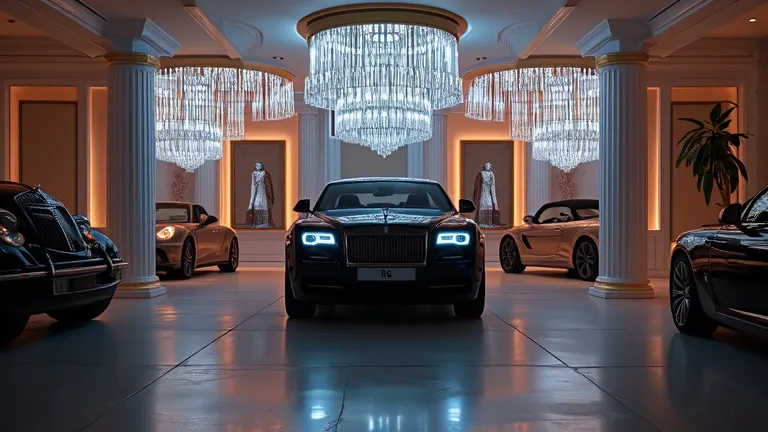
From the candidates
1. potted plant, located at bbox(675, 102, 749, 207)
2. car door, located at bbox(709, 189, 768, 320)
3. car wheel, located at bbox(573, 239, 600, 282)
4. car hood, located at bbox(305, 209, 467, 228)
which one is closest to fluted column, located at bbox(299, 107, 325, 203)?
car wheel, located at bbox(573, 239, 600, 282)

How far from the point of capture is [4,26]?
36.9ft

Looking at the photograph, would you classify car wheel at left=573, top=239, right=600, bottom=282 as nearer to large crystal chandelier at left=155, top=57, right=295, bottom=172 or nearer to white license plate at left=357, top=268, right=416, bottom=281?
large crystal chandelier at left=155, top=57, right=295, bottom=172

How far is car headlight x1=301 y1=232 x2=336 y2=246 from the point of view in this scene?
230 inches

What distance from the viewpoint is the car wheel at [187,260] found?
38.0 feet

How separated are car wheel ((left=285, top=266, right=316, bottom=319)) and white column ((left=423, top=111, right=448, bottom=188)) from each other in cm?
993

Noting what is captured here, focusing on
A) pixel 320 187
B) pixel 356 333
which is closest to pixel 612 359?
pixel 356 333

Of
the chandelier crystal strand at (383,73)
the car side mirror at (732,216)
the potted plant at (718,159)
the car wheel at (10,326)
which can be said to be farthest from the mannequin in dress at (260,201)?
the car side mirror at (732,216)

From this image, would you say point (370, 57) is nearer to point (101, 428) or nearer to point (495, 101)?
point (495, 101)

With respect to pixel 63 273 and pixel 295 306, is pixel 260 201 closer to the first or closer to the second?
pixel 295 306

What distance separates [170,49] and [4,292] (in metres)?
5.47

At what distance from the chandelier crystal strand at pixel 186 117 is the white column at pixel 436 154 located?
492 centimetres

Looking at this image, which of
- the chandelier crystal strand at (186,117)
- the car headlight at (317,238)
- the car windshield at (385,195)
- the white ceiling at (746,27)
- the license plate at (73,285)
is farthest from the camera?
the chandelier crystal strand at (186,117)

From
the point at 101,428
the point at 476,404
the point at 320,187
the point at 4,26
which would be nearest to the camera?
the point at 101,428

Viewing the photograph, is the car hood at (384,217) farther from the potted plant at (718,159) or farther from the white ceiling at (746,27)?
the white ceiling at (746,27)
